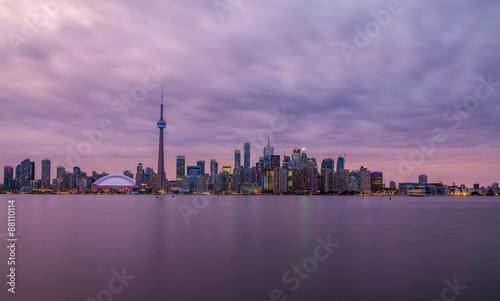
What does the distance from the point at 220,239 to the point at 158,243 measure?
8671 mm

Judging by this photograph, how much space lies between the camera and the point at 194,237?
2308 inches

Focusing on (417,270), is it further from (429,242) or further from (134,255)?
(134,255)

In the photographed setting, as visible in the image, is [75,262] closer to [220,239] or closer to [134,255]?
[134,255]

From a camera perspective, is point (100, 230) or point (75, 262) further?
point (100, 230)

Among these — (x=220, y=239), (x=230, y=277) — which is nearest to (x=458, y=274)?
(x=230, y=277)

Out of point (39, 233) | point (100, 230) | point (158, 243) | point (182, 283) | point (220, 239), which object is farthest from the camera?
point (100, 230)

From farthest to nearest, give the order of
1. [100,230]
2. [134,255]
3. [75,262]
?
[100,230], [134,255], [75,262]

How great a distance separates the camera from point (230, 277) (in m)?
32.3

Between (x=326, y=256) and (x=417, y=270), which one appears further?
(x=326, y=256)

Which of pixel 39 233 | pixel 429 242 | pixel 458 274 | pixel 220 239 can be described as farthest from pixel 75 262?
pixel 429 242

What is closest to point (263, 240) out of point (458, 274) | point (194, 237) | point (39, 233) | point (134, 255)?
point (194, 237)

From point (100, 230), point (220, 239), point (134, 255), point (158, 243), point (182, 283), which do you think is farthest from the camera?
point (100, 230)

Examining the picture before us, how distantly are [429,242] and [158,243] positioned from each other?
3683 centimetres

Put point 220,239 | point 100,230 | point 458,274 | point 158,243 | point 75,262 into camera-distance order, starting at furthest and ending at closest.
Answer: point 100,230 → point 220,239 → point 158,243 → point 75,262 → point 458,274
